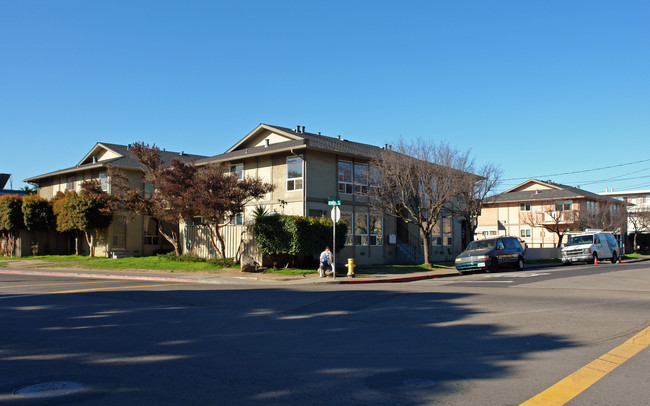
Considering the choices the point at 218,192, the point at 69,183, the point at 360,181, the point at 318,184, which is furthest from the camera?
the point at 69,183

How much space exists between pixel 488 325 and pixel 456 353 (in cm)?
250

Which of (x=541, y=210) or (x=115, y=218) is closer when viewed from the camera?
(x=115, y=218)

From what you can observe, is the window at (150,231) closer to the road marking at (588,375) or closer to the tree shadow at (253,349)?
the tree shadow at (253,349)

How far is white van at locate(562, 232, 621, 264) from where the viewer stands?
33.9m

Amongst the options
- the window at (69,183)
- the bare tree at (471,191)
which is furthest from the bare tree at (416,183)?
the window at (69,183)

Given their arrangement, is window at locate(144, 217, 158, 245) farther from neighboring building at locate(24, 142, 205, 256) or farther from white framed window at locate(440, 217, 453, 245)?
white framed window at locate(440, 217, 453, 245)

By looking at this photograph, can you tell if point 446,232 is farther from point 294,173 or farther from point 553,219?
point 553,219

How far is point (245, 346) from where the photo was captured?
7.82m

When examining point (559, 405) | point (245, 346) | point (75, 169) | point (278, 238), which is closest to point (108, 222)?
point (75, 169)

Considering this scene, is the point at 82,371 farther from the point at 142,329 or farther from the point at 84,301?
the point at 84,301

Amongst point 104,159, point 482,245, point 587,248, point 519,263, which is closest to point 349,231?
point 482,245

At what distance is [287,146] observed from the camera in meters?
27.8

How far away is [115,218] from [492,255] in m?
23.8

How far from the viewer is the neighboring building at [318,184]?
27.8 metres
